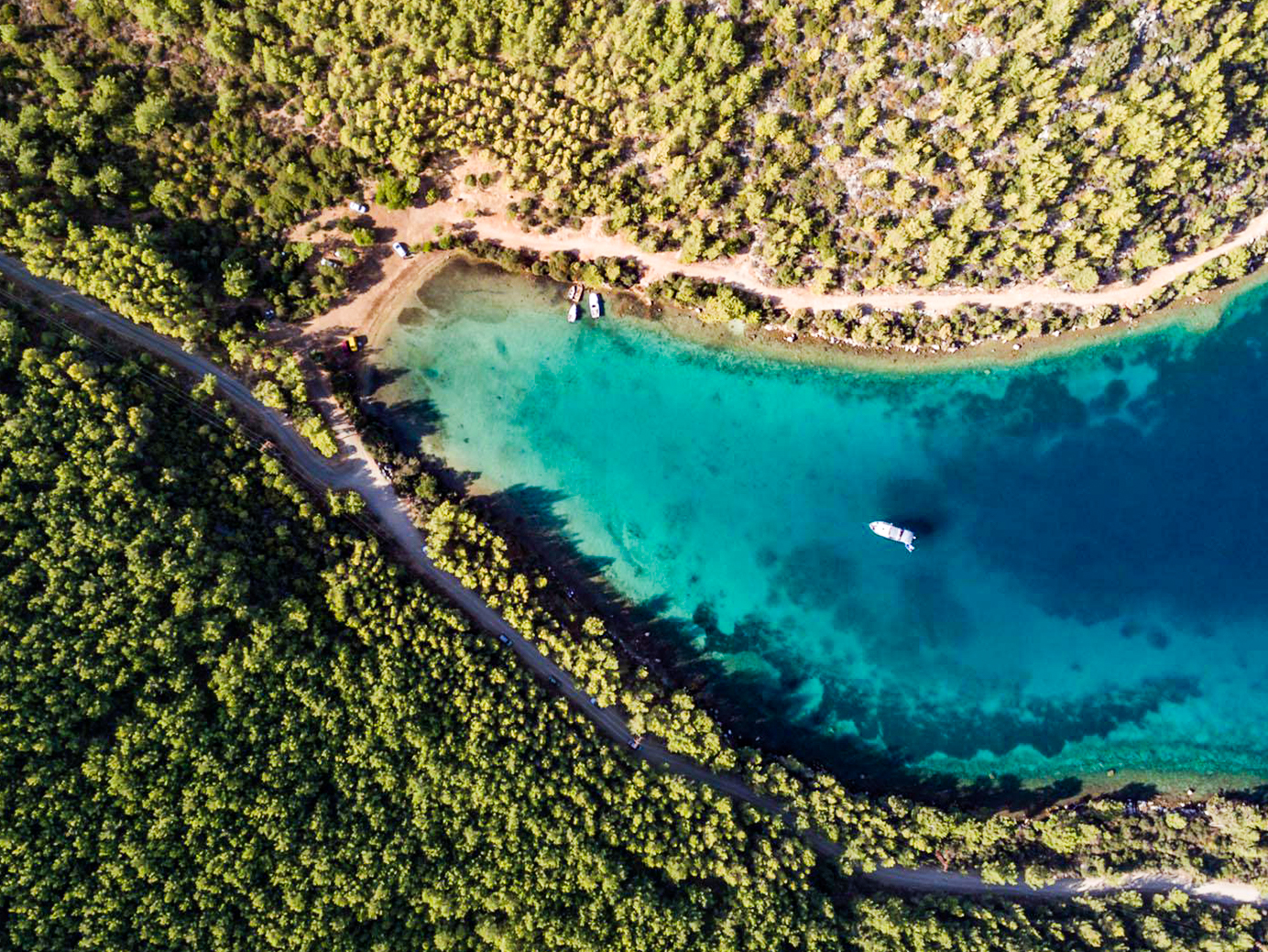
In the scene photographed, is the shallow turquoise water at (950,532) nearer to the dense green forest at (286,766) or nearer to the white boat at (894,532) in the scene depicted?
the white boat at (894,532)

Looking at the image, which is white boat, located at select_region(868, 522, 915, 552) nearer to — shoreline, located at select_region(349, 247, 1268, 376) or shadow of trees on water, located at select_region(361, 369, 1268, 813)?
shadow of trees on water, located at select_region(361, 369, 1268, 813)

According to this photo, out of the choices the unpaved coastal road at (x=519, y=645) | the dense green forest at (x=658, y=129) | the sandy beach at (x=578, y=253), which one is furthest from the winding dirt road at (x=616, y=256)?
the unpaved coastal road at (x=519, y=645)

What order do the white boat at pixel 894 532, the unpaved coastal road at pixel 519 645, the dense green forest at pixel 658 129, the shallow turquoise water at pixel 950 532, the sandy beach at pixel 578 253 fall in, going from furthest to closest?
the shallow turquoise water at pixel 950 532 < the white boat at pixel 894 532 < the sandy beach at pixel 578 253 < the unpaved coastal road at pixel 519 645 < the dense green forest at pixel 658 129

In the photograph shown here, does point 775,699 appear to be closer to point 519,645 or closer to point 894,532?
point 894,532

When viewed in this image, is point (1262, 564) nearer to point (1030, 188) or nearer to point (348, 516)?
point (1030, 188)

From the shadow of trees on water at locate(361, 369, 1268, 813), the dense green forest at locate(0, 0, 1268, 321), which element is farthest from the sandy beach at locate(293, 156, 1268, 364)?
the shadow of trees on water at locate(361, 369, 1268, 813)

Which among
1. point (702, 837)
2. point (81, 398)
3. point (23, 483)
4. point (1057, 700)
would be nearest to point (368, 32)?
point (81, 398)
